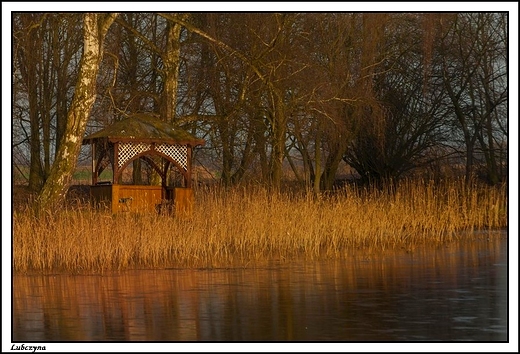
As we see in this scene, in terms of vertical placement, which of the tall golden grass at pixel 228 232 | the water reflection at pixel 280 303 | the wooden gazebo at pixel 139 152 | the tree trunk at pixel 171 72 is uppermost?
the tree trunk at pixel 171 72

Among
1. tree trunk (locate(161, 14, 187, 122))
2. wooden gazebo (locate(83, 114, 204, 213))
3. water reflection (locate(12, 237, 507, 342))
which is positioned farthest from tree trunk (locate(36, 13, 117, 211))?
tree trunk (locate(161, 14, 187, 122))

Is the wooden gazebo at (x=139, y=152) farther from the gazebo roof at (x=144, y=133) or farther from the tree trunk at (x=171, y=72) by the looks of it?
the tree trunk at (x=171, y=72)

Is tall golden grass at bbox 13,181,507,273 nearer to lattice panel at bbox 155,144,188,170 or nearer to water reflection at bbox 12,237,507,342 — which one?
water reflection at bbox 12,237,507,342

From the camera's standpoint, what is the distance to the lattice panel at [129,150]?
2370 centimetres

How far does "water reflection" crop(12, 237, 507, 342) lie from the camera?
1119 centimetres

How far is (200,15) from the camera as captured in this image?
28.6 meters

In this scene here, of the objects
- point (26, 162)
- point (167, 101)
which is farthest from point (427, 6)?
point (26, 162)

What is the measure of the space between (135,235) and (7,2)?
4.41 meters

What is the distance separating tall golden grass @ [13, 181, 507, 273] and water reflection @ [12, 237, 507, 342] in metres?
0.70

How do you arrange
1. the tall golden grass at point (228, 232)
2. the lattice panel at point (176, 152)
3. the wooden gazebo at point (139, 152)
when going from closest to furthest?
the tall golden grass at point (228, 232)
the wooden gazebo at point (139, 152)
the lattice panel at point (176, 152)

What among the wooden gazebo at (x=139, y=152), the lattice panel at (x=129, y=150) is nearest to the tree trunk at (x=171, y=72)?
the wooden gazebo at (x=139, y=152)

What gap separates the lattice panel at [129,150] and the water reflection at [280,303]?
683 centimetres

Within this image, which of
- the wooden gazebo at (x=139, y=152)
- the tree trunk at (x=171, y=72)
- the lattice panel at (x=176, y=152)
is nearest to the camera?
the wooden gazebo at (x=139, y=152)

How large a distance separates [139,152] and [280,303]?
11.1m
